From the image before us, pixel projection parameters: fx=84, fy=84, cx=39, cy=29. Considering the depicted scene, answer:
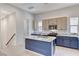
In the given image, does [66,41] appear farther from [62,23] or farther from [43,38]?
[43,38]

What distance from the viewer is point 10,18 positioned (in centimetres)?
186

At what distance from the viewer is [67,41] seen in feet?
6.30

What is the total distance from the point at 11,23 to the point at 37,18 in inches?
23.6

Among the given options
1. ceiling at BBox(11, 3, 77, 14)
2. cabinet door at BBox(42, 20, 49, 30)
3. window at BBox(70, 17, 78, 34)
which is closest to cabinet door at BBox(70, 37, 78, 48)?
window at BBox(70, 17, 78, 34)

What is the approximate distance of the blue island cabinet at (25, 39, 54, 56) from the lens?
1810mm

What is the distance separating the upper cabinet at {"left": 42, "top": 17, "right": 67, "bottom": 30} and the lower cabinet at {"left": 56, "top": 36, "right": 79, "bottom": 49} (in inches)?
9.3

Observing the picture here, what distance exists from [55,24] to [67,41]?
1.56 feet

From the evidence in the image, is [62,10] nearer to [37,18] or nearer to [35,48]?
[37,18]

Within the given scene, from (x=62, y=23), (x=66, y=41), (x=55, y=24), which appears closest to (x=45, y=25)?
(x=55, y=24)

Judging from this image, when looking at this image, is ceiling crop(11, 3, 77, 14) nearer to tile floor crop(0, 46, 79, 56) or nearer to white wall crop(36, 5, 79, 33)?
white wall crop(36, 5, 79, 33)

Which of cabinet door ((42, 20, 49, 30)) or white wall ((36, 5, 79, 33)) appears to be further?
cabinet door ((42, 20, 49, 30))

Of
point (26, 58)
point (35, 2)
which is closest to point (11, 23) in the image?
point (35, 2)

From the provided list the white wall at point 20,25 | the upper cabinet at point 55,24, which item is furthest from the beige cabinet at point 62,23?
the white wall at point 20,25

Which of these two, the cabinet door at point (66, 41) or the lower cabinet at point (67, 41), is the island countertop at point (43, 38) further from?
the cabinet door at point (66, 41)
